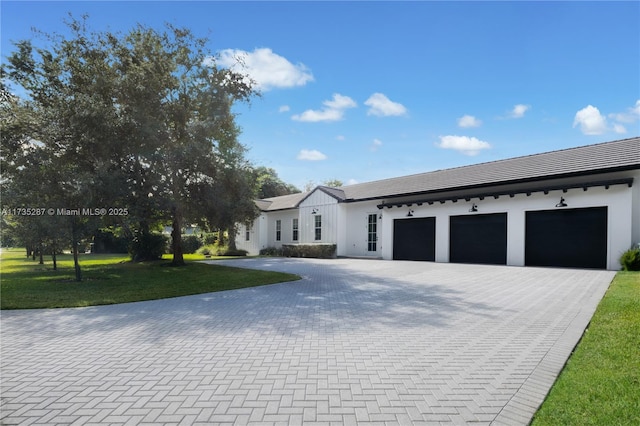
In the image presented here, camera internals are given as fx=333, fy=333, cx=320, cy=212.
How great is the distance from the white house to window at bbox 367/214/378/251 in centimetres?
7

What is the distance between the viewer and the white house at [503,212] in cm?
1318

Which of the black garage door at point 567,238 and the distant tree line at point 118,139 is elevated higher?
the distant tree line at point 118,139

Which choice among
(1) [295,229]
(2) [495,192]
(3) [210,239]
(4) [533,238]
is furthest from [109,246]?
(4) [533,238]

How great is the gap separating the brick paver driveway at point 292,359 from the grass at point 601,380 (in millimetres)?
172

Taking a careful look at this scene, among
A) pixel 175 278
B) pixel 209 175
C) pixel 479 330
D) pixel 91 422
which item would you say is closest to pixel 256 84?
pixel 209 175

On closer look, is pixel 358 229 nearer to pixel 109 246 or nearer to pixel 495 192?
pixel 495 192

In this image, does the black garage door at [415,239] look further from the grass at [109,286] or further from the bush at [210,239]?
the bush at [210,239]

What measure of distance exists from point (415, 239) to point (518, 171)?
6.45 m

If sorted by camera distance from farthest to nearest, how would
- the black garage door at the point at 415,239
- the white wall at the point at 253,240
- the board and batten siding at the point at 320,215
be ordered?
the white wall at the point at 253,240 < the board and batten siding at the point at 320,215 < the black garage door at the point at 415,239

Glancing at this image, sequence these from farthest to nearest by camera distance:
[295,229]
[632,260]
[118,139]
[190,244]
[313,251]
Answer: [190,244] → [295,229] → [313,251] → [118,139] → [632,260]

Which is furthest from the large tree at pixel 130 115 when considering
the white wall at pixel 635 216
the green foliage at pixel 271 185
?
the green foliage at pixel 271 185

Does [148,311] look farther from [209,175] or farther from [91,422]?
[209,175]

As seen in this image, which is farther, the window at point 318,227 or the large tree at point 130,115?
the window at point 318,227

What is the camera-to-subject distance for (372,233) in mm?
22531
